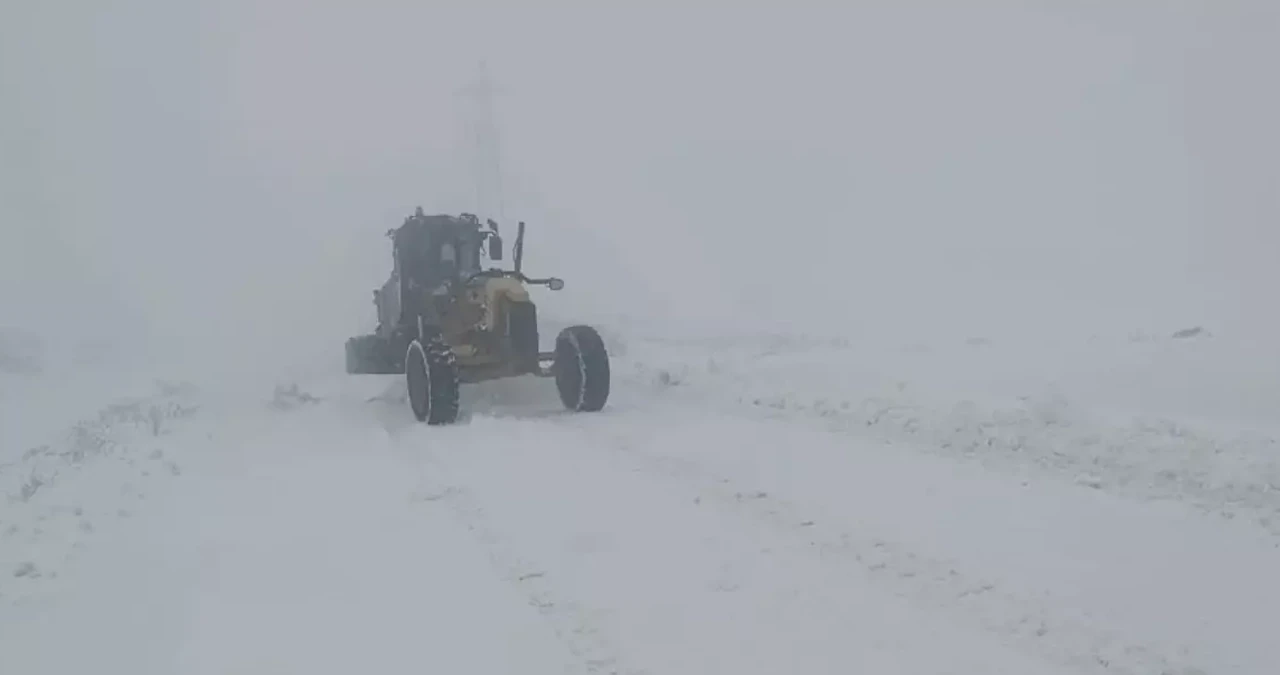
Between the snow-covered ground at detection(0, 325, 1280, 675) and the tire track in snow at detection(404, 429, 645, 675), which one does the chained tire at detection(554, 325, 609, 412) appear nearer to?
the snow-covered ground at detection(0, 325, 1280, 675)

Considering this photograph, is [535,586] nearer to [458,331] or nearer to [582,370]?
[582,370]

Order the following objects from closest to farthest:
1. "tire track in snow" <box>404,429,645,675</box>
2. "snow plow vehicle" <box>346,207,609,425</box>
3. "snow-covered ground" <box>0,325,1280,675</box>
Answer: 1. "tire track in snow" <box>404,429,645,675</box>
2. "snow-covered ground" <box>0,325,1280,675</box>
3. "snow plow vehicle" <box>346,207,609,425</box>

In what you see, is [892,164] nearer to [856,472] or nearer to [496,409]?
[496,409]

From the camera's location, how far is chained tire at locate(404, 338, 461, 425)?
11.9 metres

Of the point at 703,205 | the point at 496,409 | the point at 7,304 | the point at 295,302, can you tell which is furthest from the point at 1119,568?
the point at 703,205

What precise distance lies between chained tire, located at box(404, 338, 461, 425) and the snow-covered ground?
1.55ft

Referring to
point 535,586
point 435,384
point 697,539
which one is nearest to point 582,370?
point 435,384

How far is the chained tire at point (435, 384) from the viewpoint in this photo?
1195 cm

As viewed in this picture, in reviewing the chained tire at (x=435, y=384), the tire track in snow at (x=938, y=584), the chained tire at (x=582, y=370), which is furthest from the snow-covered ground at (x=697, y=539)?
the chained tire at (x=582, y=370)

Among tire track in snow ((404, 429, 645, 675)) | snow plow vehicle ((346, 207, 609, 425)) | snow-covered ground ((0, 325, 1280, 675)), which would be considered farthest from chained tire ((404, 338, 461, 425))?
tire track in snow ((404, 429, 645, 675))

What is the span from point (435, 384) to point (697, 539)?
635cm

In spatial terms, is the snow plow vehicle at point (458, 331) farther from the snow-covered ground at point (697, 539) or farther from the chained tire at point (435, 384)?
the snow-covered ground at point (697, 539)

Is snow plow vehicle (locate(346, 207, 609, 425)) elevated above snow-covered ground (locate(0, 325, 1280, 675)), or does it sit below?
above

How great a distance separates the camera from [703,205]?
198ft
